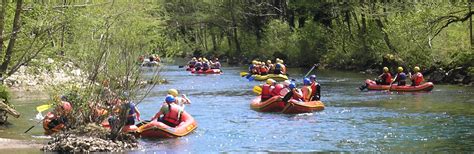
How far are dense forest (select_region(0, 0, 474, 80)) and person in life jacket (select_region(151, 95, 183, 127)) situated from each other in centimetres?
170

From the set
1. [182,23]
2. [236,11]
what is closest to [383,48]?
[236,11]

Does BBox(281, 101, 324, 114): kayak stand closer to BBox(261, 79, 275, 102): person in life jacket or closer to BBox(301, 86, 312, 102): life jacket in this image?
BBox(301, 86, 312, 102): life jacket

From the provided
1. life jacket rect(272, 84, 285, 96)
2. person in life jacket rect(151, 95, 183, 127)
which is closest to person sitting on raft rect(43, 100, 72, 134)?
person in life jacket rect(151, 95, 183, 127)

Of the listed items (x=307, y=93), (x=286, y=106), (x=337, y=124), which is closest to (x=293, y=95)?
(x=286, y=106)

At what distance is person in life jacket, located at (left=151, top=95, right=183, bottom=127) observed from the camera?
18734 mm

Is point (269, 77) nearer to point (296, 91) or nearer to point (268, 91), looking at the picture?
point (268, 91)

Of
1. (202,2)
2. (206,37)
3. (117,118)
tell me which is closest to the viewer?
(117,118)

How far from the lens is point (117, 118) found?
15.6 m

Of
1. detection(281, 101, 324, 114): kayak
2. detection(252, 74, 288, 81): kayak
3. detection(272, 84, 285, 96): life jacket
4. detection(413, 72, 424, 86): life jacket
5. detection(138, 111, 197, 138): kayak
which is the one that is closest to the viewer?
detection(138, 111, 197, 138): kayak

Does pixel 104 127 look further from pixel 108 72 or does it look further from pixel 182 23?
pixel 182 23

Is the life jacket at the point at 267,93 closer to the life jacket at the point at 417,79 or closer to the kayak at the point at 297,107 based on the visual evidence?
the kayak at the point at 297,107

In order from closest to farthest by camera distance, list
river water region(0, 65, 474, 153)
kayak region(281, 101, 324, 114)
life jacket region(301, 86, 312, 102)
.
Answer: river water region(0, 65, 474, 153)
kayak region(281, 101, 324, 114)
life jacket region(301, 86, 312, 102)

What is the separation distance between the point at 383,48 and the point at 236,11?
80.7ft

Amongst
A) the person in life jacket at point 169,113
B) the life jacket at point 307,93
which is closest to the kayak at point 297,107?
the life jacket at point 307,93
